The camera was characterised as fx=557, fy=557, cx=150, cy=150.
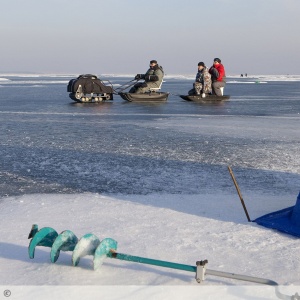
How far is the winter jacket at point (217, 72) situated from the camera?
17.8 meters

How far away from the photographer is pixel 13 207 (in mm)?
4281

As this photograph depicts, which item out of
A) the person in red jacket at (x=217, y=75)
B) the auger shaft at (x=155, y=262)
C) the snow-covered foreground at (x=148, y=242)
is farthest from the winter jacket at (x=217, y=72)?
the auger shaft at (x=155, y=262)

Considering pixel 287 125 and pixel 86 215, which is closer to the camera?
pixel 86 215

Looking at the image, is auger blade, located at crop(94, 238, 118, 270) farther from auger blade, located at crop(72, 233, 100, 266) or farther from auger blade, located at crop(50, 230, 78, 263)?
auger blade, located at crop(50, 230, 78, 263)

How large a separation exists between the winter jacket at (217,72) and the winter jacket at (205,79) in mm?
340

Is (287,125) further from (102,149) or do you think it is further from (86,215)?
(86,215)

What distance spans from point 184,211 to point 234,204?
48 centimetres

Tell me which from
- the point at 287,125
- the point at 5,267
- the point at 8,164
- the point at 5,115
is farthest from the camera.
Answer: the point at 5,115

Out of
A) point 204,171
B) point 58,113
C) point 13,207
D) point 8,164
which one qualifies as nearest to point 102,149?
point 8,164

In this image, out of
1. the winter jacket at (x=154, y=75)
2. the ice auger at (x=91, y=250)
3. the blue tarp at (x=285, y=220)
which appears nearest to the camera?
the ice auger at (x=91, y=250)

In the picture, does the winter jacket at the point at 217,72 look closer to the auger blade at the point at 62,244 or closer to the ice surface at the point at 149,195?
the ice surface at the point at 149,195

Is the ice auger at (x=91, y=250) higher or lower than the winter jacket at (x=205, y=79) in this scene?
lower

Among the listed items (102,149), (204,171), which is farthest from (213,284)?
(102,149)

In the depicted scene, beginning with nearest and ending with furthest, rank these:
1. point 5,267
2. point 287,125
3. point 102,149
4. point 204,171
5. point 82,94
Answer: point 5,267 < point 204,171 < point 102,149 < point 287,125 < point 82,94
